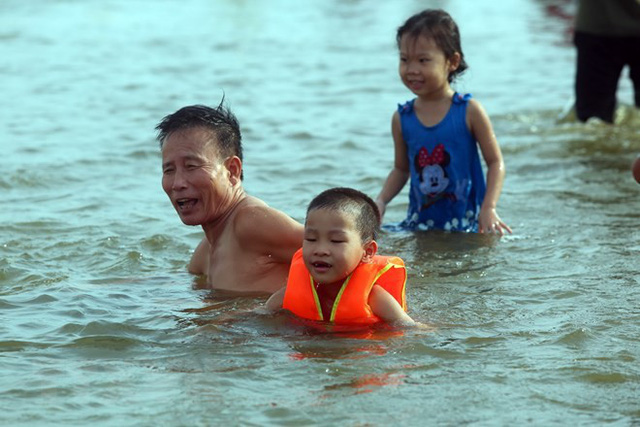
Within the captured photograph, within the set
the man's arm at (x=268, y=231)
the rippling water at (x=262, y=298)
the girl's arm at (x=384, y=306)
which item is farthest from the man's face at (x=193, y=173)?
the girl's arm at (x=384, y=306)

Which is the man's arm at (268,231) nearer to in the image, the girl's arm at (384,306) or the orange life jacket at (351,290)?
the orange life jacket at (351,290)

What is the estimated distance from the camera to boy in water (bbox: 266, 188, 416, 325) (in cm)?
482

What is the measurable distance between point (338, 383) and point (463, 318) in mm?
1115

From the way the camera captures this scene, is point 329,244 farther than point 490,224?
No

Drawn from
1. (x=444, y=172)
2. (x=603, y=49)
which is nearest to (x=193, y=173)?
(x=444, y=172)

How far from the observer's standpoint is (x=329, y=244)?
4832 millimetres

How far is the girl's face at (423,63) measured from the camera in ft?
22.4

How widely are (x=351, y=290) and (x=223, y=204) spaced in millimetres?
933

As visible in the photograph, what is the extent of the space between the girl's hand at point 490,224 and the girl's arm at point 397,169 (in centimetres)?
68

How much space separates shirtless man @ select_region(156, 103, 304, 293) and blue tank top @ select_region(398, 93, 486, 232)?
5.89 feet

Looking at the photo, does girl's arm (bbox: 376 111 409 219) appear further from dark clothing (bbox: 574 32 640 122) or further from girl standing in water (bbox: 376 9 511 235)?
dark clothing (bbox: 574 32 640 122)

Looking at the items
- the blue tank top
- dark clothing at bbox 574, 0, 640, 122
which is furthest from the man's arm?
dark clothing at bbox 574, 0, 640, 122

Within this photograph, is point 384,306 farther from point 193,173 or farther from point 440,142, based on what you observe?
point 440,142

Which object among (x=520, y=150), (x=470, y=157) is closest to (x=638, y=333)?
(x=470, y=157)
